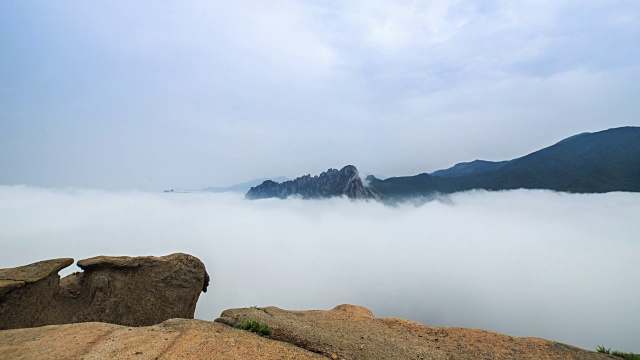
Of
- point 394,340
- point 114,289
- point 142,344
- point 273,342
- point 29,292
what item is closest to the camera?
point 142,344

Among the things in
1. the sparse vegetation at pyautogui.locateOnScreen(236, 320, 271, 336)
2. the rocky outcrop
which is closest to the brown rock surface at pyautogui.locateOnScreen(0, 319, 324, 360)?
the sparse vegetation at pyautogui.locateOnScreen(236, 320, 271, 336)

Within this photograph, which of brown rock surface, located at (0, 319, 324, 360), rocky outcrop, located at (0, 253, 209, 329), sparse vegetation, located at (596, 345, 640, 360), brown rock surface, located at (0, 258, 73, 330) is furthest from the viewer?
rocky outcrop, located at (0, 253, 209, 329)

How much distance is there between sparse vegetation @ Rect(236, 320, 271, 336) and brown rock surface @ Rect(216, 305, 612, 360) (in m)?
0.38

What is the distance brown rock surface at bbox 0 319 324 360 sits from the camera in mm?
9523

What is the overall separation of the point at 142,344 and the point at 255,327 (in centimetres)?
418

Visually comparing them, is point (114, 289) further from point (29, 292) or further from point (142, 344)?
point (142, 344)

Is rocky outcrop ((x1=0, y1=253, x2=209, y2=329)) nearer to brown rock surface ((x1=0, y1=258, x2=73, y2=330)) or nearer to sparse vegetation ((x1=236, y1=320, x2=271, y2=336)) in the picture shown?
brown rock surface ((x1=0, y1=258, x2=73, y2=330))

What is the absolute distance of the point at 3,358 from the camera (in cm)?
955

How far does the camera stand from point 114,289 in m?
18.0

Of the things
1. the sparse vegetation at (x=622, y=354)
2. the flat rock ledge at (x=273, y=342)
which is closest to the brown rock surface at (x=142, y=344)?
the flat rock ledge at (x=273, y=342)

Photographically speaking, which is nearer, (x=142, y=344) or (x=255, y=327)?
(x=142, y=344)

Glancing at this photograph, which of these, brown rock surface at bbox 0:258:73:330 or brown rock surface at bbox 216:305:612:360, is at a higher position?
brown rock surface at bbox 0:258:73:330

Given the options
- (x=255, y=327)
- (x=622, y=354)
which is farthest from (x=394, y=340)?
(x=622, y=354)

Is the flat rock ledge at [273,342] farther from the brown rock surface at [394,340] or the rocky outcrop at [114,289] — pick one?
the rocky outcrop at [114,289]
